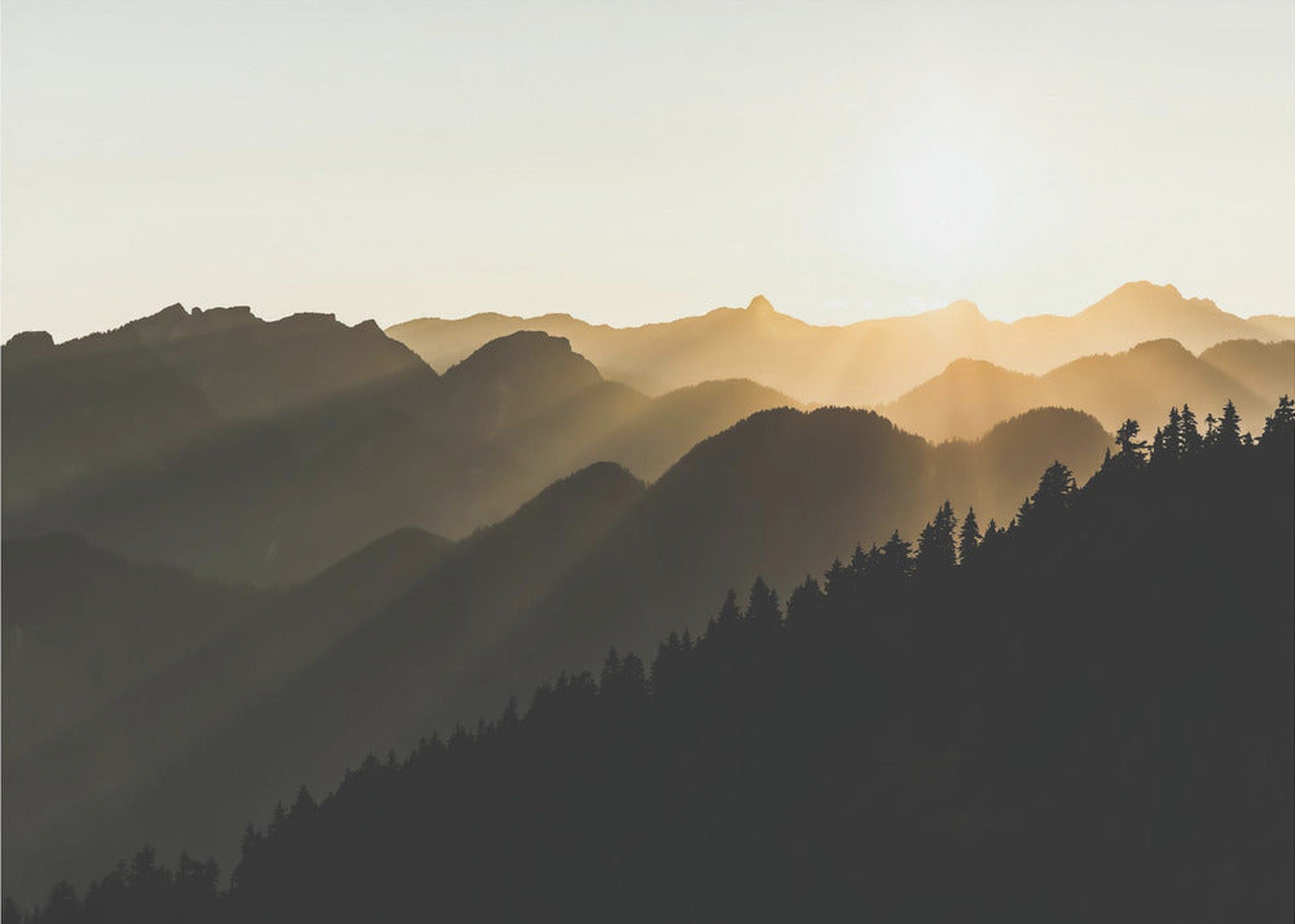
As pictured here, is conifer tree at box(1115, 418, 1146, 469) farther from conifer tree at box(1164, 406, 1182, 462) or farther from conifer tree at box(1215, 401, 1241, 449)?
conifer tree at box(1215, 401, 1241, 449)

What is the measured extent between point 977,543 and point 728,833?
116 feet

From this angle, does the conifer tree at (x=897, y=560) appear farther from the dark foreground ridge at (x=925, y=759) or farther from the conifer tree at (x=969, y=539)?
the conifer tree at (x=969, y=539)

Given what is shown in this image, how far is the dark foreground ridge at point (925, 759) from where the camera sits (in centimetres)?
11075

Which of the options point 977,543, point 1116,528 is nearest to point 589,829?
point 977,543

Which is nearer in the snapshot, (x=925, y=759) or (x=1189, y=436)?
(x=925, y=759)

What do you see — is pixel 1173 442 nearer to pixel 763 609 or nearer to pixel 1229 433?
pixel 1229 433

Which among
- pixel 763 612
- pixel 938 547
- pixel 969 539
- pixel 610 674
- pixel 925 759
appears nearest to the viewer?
pixel 925 759

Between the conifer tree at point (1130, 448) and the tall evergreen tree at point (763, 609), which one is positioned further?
the tall evergreen tree at point (763, 609)

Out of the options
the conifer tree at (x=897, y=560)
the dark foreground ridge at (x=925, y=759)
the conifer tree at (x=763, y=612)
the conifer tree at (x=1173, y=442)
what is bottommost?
the dark foreground ridge at (x=925, y=759)

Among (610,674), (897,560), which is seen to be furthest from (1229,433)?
(610,674)

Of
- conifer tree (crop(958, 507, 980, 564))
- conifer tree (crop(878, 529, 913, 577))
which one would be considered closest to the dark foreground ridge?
conifer tree (crop(878, 529, 913, 577))

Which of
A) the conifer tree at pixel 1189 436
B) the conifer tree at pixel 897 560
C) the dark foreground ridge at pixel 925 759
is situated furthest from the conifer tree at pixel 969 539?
the conifer tree at pixel 1189 436

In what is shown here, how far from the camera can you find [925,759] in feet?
412

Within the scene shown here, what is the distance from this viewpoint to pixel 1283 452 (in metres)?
126
